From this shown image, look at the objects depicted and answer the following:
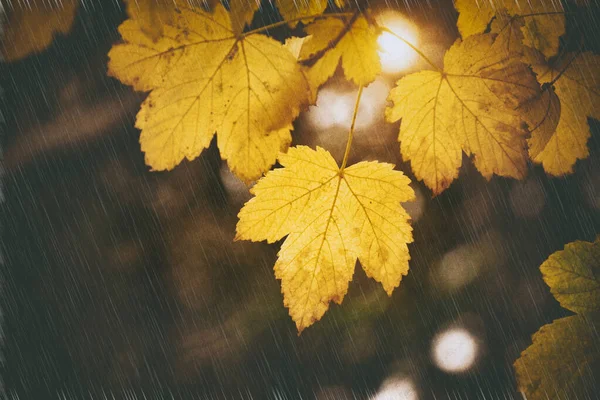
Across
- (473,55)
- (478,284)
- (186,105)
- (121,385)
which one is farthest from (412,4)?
(121,385)

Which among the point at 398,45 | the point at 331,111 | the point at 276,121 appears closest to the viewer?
the point at 276,121

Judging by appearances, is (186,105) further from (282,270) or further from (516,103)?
(516,103)

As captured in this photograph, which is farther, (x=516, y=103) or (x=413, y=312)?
(x=413, y=312)

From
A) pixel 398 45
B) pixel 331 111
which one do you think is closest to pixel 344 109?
pixel 331 111

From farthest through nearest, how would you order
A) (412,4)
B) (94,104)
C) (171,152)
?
(94,104) → (412,4) → (171,152)

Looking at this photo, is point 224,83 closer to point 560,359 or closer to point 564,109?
point 564,109

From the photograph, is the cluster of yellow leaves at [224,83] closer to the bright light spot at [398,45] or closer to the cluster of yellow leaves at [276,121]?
the cluster of yellow leaves at [276,121]
